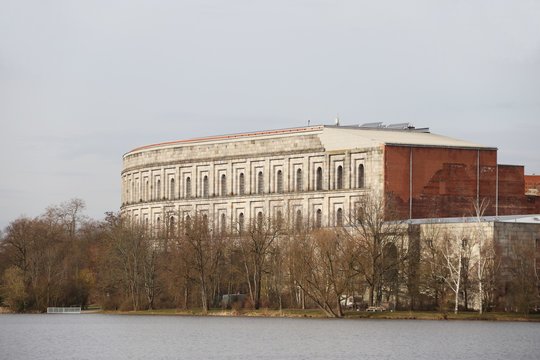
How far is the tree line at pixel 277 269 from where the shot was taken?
106000 millimetres

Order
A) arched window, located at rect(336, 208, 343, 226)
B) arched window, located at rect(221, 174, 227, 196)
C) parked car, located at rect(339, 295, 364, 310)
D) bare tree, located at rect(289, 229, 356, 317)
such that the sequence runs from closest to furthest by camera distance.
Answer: bare tree, located at rect(289, 229, 356, 317)
parked car, located at rect(339, 295, 364, 310)
arched window, located at rect(336, 208, 343, 226)
arched window, located at rect(221, 174, 227, 196)

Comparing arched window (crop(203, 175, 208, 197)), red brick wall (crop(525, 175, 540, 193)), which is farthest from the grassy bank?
red brick wall (crop(525, 175, 540, 193))

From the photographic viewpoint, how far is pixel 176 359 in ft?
226

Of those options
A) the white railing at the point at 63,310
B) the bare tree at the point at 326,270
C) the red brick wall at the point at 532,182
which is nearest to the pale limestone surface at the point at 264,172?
the red brick wall at the point at 532,182

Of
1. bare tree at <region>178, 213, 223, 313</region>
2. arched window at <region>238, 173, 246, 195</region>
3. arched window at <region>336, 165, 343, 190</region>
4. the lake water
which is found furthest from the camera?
arched window at <region>238, 173, 246, 195</region>

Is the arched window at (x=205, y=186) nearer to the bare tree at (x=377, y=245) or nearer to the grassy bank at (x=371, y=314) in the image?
the grassy bank at (x=371, y=314)

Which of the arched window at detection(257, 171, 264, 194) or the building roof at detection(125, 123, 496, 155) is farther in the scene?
the arched window at detection(257, 171, 264, 194)

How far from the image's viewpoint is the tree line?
10600 cm

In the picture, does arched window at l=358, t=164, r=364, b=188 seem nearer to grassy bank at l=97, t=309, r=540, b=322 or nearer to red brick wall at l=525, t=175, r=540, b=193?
grassy bank at l=97, t=309, r=540, b=322

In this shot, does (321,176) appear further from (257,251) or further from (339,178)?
(257,251)

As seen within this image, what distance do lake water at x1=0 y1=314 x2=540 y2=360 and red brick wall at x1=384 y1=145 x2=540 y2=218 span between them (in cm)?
2883

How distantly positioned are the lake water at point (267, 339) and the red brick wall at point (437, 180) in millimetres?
28834

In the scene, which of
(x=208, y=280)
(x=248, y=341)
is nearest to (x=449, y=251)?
(x=208, y=280)

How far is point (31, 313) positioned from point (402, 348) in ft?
189
